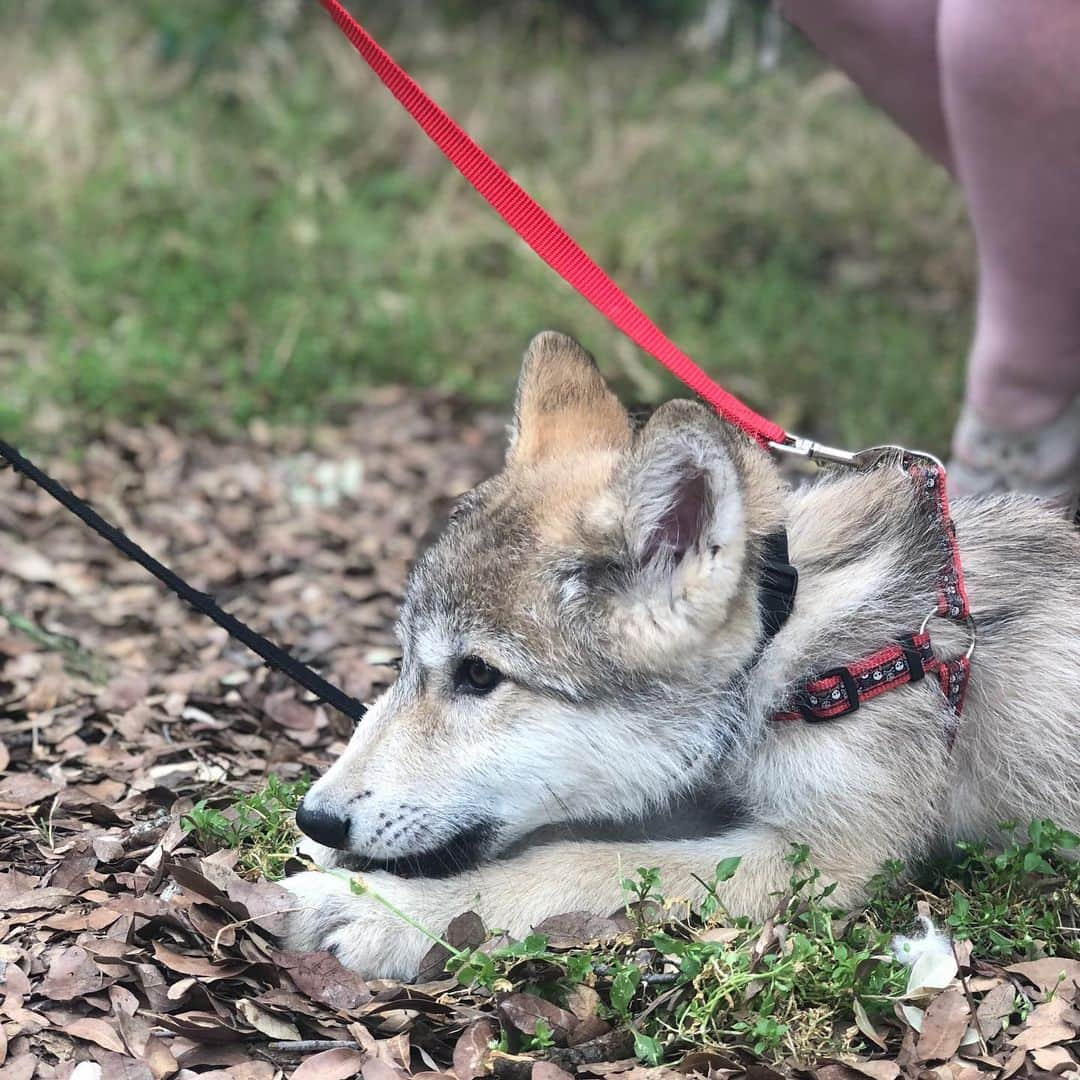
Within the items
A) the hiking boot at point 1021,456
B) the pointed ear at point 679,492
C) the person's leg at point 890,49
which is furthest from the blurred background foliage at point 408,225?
the pointed ear at point 679,492

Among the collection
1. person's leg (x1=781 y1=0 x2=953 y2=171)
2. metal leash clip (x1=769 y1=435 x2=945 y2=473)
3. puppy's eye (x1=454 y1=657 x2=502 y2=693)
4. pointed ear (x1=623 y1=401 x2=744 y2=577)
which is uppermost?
person's leg (x1=781 y1=0 x2=953 y2=171)

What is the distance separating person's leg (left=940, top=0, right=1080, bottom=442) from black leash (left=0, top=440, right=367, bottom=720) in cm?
265

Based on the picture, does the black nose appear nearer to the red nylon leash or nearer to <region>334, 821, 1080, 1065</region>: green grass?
<region>334, 821, 1080, 1065</region>: green grass

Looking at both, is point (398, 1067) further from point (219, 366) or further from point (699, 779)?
point (219, 366)

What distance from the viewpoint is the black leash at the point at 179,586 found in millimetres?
3191

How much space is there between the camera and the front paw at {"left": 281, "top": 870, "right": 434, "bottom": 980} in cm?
284

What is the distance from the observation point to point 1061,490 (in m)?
4.93

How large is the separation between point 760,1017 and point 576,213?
640 centimetres

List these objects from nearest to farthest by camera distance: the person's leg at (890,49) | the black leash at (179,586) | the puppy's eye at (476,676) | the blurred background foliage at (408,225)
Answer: the puppy's eye at (476,676), the black leash at (179,586), the person's leg at (890,49), the blurred background foliage at (408,225)

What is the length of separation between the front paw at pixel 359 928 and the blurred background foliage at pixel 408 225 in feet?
11.3

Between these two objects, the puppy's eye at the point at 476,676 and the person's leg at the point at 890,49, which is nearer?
the puppy's eye at the point at 476,676

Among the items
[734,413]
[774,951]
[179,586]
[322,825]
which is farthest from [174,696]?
[774,951]

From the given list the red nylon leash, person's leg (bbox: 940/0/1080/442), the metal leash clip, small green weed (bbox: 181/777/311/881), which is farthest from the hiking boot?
small green weed (bbox: 181/777/311/881)

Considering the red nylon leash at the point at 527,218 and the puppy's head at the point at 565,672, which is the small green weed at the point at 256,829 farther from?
the red nylon leash at the point at 527,218
